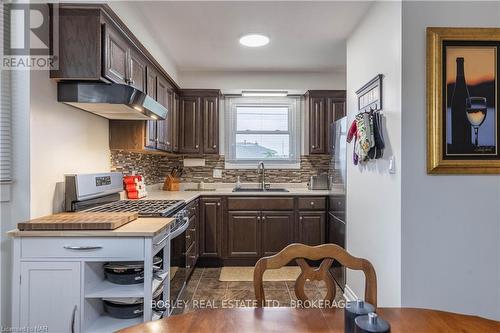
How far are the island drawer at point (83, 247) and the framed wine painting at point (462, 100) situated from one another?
1.86 meters

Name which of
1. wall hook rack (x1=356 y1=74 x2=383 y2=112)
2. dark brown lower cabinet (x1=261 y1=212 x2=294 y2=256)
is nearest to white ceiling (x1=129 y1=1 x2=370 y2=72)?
wall hook rack (x1=356 y1=74 x2=383 y2=112)

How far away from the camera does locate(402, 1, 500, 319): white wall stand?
6.26 feet

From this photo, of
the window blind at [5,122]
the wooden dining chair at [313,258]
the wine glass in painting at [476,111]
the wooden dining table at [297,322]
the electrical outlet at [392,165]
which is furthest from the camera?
the electrical outlet at [392,165]

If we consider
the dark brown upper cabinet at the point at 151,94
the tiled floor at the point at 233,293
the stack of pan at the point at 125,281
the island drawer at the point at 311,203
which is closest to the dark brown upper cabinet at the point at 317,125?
the island drawer at the point at 311,203

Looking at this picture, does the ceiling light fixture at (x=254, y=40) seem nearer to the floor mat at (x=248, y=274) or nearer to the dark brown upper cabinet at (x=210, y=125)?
the dark brown upper cabinet at (x=210, y=125)

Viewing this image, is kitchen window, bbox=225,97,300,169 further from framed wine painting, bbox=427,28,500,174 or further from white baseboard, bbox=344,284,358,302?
framed wine painting, bbox=427,28,500,174

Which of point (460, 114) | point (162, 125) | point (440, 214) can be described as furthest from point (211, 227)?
point (460, 114)

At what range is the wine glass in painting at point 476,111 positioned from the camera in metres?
1.88

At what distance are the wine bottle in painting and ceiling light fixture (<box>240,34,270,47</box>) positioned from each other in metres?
1.81

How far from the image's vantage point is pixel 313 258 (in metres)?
1.29

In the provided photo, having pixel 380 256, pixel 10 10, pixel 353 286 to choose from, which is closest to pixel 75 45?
pixel 10 10

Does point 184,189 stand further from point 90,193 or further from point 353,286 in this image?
point 353,286

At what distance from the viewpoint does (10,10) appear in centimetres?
184

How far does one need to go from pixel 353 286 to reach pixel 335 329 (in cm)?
212
